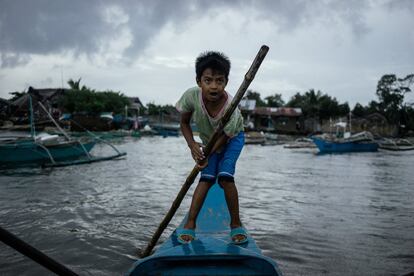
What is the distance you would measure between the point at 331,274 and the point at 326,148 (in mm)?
18619

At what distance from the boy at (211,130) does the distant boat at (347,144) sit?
18630mm

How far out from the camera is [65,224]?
4.52 m

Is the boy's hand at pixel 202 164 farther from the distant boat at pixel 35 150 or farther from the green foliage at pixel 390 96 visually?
the green foliage at pixel 390 96

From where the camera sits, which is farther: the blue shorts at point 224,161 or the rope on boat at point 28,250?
the blue shorts at point 224,161

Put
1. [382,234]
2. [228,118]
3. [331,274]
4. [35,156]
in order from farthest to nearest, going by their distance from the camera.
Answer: [35,156] → [382,234] → [331,274] → [228,118]

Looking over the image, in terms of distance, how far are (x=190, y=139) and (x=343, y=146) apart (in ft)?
65.7

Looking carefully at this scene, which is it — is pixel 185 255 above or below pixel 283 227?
above

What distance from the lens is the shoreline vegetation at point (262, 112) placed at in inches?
1302

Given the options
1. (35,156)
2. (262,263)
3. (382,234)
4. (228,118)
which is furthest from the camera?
(35,156)

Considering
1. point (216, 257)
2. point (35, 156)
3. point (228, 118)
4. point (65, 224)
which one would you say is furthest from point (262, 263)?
point (35, 156)

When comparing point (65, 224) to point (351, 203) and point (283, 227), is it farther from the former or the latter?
point (351, 203)

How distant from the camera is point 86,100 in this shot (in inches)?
1419

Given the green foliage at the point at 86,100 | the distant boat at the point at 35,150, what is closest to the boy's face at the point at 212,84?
the distant boat at the point at 35,150

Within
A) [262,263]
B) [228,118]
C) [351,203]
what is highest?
[228,118]
